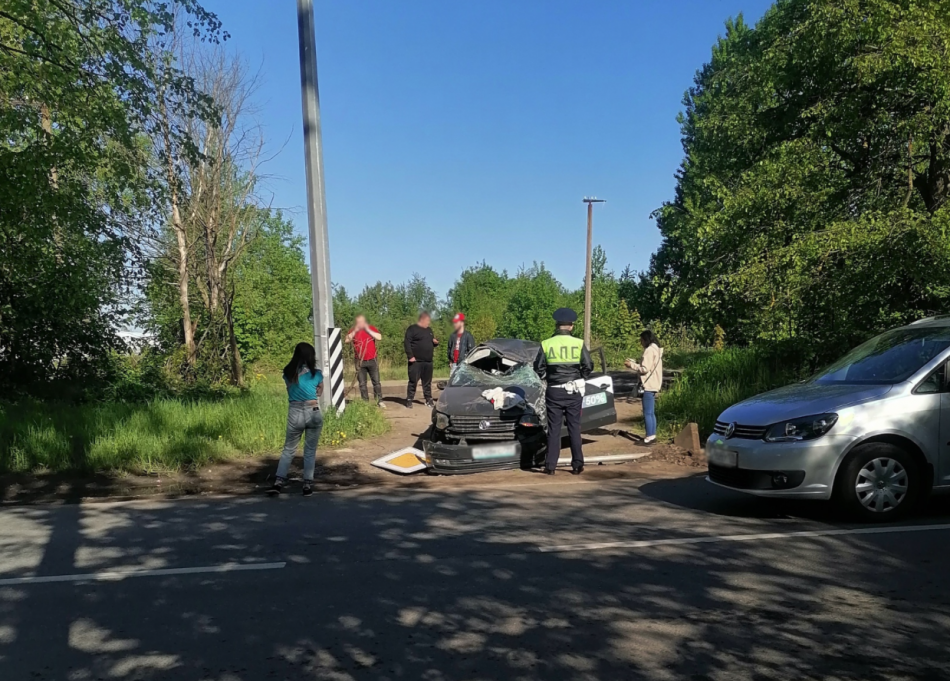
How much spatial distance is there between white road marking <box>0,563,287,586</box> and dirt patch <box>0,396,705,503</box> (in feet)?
12.1

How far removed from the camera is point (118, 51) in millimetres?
13156

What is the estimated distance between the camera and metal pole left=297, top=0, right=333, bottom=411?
13500 mm

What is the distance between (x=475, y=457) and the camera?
1005cm

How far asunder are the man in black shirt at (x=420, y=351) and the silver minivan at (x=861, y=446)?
9785mm

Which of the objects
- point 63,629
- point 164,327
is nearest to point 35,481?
point 63,629

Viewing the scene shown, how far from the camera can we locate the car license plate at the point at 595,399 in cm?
1122

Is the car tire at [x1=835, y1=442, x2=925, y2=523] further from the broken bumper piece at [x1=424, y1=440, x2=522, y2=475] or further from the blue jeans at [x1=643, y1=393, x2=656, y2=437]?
the blue jeans at [x1=643, y1=393, x2=656, y2=437]

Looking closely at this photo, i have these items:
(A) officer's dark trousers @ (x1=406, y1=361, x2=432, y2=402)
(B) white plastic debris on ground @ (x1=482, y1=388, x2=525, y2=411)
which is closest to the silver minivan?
(B) white plastic debris on ground @ (x1=482, y1=388, x2=525, y2=411)

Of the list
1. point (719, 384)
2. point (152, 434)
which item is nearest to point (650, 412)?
point (719, 384)

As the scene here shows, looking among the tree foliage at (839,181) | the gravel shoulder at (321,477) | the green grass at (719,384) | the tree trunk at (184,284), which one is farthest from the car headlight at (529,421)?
the tree trunk at (184,284)

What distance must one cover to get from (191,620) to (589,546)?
300 centimetres

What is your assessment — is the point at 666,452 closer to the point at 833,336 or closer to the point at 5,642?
the point at 833,336

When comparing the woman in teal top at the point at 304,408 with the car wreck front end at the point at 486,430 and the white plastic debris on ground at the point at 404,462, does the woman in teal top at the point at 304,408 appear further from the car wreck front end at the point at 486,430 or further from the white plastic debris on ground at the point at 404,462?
the car wreck front end at the point at 486,430

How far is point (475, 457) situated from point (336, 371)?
14.8ft
